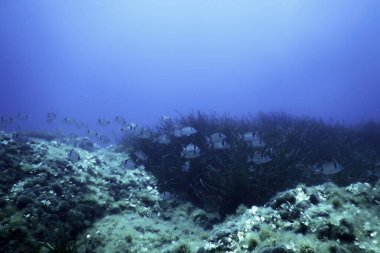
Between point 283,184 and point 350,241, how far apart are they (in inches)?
137

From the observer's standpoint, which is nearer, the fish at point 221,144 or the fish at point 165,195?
the fish at point 165,195

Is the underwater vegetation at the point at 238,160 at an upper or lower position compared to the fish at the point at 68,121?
lower

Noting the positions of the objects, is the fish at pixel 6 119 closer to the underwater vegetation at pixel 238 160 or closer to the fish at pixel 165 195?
the underwater vegetation at pixel 238 160

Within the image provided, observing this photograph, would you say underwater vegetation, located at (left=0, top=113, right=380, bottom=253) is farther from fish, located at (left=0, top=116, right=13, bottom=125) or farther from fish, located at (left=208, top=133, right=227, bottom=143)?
fish, located at (left=0, top=116, right=13, bottom=125)

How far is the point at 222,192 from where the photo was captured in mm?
7590

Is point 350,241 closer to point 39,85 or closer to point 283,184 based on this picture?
point 283,184

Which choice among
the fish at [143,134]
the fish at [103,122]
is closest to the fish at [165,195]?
the fish at [143,134]

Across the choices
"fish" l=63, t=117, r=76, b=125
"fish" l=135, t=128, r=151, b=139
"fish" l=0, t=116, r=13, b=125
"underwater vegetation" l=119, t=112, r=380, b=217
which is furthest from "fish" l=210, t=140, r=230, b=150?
"fish" l=0, t=116, r=13, b=125

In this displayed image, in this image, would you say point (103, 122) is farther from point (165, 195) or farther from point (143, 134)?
point (165, 195)

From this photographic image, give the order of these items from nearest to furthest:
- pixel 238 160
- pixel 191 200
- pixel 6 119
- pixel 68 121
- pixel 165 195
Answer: pixel 165 195
pixel 238 160
pixel 191 200
pixel 68 121
pixel 6 119

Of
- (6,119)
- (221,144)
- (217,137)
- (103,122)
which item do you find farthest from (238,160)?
(6,119)

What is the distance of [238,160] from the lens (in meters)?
8.39

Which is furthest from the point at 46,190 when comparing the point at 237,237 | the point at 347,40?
the point at 347,40

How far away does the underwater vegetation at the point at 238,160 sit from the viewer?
7605 mm
